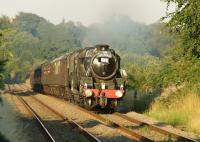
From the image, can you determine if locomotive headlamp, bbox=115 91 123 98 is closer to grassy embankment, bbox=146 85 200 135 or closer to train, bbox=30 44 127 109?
train, bbox=30 44 127 109

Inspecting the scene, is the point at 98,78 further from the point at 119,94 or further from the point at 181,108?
the point at 181,108

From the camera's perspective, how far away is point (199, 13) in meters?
15.7

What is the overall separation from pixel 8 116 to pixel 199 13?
10.2m

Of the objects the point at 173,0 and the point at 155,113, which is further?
the point at 155,113

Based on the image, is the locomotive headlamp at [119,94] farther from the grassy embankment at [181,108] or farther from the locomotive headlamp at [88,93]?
the grassy embankment at [181,108]

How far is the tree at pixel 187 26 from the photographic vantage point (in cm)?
1641

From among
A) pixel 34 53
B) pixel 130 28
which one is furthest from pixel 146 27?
pixel 34 53

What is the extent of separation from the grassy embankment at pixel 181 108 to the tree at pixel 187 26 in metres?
2.33

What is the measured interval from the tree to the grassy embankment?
2332 millimetres

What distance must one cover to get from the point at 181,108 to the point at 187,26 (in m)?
4.05

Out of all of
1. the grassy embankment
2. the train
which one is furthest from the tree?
the train

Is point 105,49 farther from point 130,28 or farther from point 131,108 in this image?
point 130,28

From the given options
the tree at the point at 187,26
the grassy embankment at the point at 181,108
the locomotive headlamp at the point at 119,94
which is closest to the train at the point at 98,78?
the locomotive headlamp at the point at 119,94

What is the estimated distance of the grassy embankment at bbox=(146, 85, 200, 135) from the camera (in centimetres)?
1644
